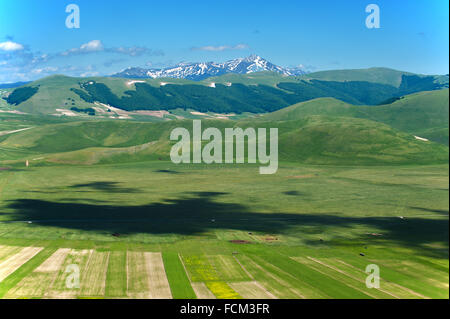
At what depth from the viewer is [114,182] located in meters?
199

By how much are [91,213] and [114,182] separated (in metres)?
67.3

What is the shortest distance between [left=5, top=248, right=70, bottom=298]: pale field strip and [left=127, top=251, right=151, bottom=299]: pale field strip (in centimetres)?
1206

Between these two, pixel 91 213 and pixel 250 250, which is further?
pixel 91 213

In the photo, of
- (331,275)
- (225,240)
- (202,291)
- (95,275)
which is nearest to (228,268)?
(202,291)

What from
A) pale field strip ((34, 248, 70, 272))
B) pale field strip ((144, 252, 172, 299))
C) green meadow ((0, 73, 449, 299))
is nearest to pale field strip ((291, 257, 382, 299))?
green meadow ((0, 73, 449, 299))

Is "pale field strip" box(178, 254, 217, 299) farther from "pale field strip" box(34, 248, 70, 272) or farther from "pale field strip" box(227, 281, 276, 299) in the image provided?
"pale field strip" box(34, 248, 70, 272)

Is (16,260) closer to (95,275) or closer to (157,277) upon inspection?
(95,275)

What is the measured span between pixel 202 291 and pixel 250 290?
23.6 feet

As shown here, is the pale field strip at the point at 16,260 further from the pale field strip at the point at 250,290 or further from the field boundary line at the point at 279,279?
the field boundary line at the point at 279,279

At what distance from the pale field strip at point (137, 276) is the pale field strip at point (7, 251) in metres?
23.4

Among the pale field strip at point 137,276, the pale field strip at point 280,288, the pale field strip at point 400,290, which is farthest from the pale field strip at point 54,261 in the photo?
the pale field strip at point 400,290

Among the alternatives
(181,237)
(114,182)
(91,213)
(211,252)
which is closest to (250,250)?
(211,252)

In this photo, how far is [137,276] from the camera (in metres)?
70.8
